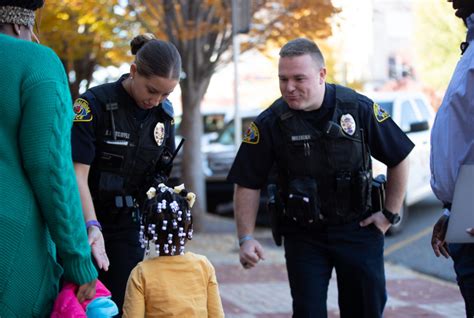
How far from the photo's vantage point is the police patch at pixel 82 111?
A: 4.27m

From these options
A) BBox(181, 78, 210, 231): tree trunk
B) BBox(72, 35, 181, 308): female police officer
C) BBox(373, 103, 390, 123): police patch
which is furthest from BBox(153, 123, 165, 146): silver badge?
BBox(181, 78, 210, 231): tree trunk

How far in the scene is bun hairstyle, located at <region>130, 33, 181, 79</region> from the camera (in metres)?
4.20

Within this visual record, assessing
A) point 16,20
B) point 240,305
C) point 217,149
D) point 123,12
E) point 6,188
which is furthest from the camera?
point 217,149

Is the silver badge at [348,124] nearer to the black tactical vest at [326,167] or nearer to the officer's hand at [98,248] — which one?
the black tactical vest at [326,167]

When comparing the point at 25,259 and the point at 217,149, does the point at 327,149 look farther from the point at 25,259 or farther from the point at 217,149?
the point at 217,149

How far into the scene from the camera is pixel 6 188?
282 centimetres

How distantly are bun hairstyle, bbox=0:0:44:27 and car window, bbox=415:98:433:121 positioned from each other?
10.8 metres

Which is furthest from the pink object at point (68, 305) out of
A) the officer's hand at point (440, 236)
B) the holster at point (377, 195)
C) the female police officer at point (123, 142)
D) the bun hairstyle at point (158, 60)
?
the holster at point (377, 195)

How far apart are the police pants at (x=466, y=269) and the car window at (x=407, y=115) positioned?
889cm

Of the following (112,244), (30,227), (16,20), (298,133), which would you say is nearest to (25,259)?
(30,227)

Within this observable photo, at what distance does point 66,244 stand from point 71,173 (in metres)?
0.25

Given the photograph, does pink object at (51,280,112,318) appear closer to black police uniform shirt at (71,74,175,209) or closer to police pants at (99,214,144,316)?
black police uniform shirt at (71,74,175,209)

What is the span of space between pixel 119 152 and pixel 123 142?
56 mm

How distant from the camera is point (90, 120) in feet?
14.0
